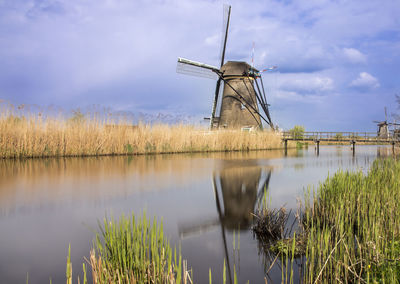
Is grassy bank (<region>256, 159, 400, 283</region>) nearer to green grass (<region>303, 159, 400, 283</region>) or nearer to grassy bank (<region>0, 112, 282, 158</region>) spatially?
green grass (<region>303, 159, 400, 283</region>)

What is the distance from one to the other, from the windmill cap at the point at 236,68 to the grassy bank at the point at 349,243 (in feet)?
58.1

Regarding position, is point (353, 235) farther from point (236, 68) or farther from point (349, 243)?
point (236, 68)

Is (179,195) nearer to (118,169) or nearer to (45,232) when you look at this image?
(45,232)

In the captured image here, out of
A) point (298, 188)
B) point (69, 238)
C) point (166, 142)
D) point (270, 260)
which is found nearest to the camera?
point (270, 260)

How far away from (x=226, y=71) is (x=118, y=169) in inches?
580

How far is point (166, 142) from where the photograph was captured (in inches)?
567

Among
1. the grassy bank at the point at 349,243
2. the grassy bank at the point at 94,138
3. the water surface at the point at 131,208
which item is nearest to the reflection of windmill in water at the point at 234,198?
the water surface at the point at 131,208

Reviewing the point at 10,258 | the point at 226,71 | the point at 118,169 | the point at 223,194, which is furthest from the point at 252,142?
the point at 10,258

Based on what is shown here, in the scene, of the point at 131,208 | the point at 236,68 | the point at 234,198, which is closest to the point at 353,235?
the point at 234,198

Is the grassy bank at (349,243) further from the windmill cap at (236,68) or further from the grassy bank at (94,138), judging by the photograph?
the windmill cap at (236,68)

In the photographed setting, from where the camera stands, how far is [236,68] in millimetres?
21156

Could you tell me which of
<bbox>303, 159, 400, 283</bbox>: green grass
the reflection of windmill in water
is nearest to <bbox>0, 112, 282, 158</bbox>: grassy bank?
the reflection of windmill in water

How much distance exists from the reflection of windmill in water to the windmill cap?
13332 millimetres

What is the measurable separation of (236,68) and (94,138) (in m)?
12.6
